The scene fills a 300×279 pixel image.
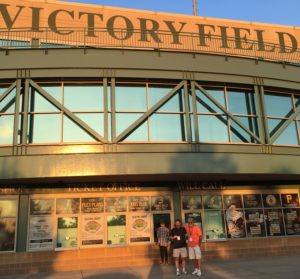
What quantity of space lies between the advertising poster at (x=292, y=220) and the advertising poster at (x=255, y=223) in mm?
1163

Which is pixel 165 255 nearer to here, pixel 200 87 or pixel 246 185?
pixel 246 185

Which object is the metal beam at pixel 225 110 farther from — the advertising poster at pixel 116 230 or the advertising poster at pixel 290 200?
the advertising poster at pixel 116 230

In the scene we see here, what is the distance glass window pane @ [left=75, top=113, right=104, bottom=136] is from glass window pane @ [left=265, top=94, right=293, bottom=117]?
7269mm

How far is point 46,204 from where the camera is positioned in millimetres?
14906

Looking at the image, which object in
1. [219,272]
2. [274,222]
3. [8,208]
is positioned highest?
[8,208]

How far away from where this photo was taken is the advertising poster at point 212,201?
16.3 metres

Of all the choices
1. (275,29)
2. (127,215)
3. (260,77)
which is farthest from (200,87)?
(275,29)

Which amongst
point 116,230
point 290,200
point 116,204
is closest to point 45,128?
point 116,204

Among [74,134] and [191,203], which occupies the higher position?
[74,134]

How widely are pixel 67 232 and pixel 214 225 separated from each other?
239 inches

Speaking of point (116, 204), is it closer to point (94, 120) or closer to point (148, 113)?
point (94, 120)

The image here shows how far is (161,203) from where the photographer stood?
1583 centimetres

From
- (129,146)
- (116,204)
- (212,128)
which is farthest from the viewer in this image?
(212,128)

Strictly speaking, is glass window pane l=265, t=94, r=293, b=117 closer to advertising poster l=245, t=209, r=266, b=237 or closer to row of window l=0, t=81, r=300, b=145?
row of window l=0, t=81, r=300, b=145
